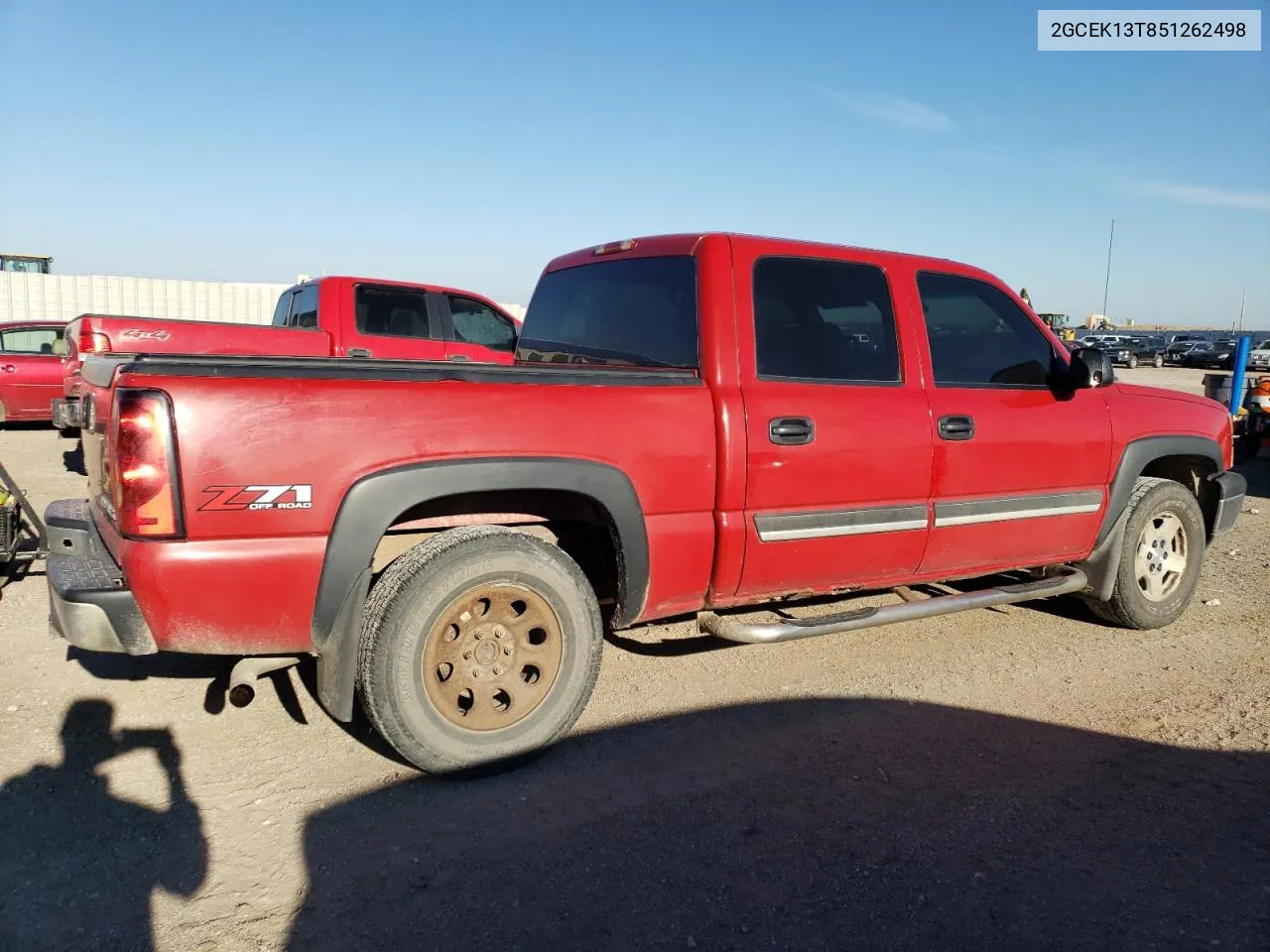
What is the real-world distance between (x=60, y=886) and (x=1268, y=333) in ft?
561

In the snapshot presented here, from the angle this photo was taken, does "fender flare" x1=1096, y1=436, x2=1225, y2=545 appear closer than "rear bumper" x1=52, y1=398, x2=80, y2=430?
No

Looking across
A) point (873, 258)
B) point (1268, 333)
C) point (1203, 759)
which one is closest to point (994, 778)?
point (1203, 759)

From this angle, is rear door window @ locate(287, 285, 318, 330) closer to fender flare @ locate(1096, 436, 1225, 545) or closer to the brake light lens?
the brake light lens

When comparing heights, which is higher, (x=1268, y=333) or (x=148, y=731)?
(x=1268, y=333)

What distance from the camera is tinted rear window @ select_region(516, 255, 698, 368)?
3.68 metres

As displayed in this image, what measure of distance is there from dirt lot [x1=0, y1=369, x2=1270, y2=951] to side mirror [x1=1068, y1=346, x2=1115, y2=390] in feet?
4.49

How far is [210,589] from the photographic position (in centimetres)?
269

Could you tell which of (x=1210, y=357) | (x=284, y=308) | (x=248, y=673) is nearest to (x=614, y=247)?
(x=248, y=673)

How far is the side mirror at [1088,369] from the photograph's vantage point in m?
4.21

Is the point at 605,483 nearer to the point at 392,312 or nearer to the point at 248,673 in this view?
Result: the point at 248,673

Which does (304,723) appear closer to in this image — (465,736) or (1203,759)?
(465,736)

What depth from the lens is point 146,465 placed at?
2568 millimetres

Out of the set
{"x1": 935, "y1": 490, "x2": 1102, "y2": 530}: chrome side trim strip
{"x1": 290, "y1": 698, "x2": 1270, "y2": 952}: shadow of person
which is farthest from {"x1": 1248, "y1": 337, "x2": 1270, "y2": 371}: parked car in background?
{"x1": 290, "y1": 698, "x2": 1270, "y2": 952}: shadow of person

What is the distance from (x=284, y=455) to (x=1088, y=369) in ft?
11.6
